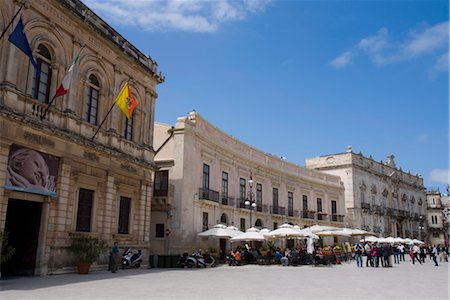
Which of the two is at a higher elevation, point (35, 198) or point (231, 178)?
point (231, 178)

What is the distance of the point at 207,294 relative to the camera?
10.9 m

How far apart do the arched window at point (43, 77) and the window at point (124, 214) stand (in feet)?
20.8

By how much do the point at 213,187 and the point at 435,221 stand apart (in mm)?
60252

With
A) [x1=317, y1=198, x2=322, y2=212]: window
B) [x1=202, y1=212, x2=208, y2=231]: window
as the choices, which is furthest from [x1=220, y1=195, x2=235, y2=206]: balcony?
[x1=317, y1=198, x2=322, y2=212]: window

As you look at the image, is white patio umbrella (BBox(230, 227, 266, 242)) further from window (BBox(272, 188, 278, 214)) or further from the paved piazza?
window (BBox(272, 188, 278, 214))

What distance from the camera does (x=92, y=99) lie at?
18797 mm

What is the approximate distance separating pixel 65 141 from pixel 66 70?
114 inches

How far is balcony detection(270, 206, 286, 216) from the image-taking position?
121 ft

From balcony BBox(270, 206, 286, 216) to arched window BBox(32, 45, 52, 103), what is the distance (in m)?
24.2

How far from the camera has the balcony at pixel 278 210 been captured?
3685cm

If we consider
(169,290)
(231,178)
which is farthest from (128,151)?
(231,178)

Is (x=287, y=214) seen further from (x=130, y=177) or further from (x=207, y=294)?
(x=207, y=294)

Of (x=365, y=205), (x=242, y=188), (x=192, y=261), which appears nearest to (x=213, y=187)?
(x=242, y=188)

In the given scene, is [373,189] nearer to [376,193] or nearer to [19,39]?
[376,193]
